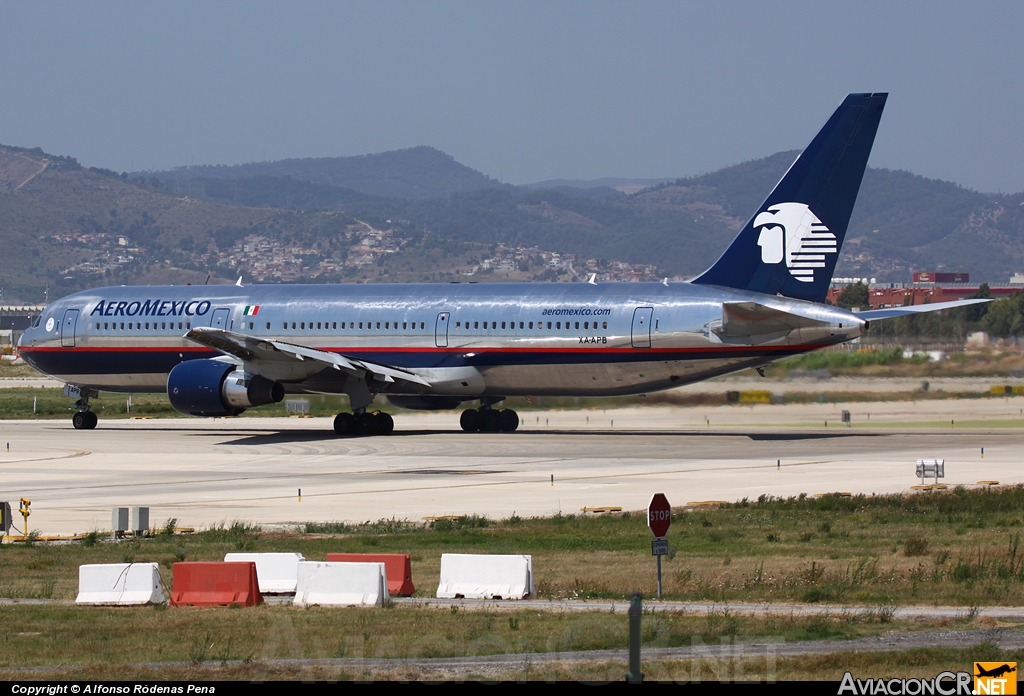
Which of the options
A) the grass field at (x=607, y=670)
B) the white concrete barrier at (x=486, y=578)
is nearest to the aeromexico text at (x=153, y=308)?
the white concrete barrier at (x=486, y=578)

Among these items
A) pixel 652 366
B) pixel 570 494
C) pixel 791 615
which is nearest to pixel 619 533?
pixel 570 494

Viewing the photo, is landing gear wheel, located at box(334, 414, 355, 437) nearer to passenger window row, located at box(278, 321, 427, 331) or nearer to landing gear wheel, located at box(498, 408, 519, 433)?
passenger window row, located at box(278, 321, 427, 331)

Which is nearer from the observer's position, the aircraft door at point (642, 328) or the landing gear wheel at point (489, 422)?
the aircraft door at point (642, 328)

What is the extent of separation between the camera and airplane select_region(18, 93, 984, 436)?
39.7m

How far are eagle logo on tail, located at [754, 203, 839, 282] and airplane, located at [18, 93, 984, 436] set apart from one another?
0.04 m

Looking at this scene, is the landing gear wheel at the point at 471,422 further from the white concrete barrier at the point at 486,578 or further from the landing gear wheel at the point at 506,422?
the white concrete barrier at the point at 486,578

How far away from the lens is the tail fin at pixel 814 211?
39188mm

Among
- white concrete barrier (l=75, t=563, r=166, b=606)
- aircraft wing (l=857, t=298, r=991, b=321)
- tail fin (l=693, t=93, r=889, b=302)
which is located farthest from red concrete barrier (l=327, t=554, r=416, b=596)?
aircraft wing (l=857, t=298, r=991, b=321)

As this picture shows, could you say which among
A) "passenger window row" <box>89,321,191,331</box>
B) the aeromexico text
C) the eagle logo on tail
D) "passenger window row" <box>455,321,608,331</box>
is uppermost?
the eagle logo on tail

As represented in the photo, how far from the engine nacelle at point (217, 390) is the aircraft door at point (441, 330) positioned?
5375 millimetres

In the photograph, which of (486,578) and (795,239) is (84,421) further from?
(486,578)

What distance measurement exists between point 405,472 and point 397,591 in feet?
55.1

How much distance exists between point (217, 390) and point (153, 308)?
7487 mm

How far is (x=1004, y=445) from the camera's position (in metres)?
39.0
